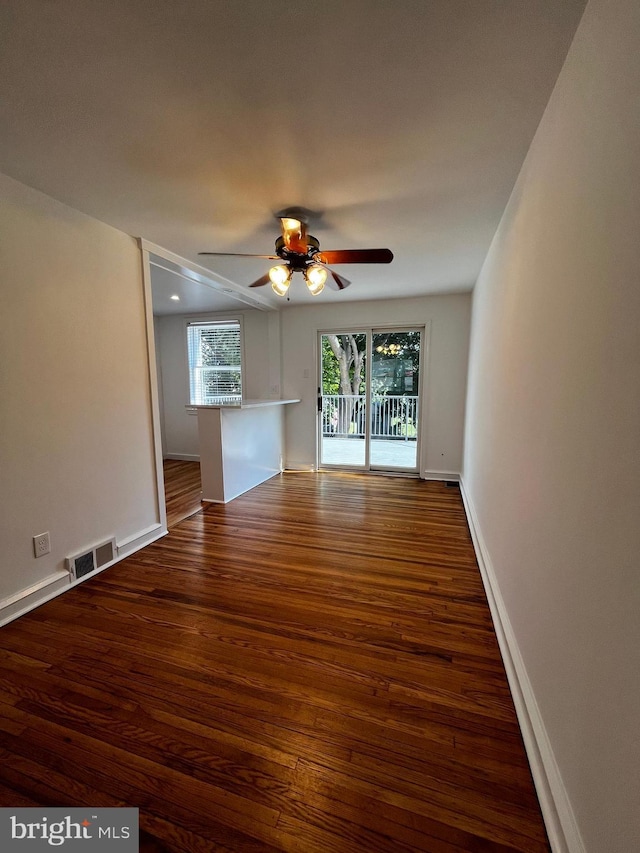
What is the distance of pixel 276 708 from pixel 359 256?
7.87 feet

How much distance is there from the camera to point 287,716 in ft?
4.18

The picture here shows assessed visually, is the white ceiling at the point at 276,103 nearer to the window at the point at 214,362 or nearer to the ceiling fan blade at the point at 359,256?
the ceiling fan blade at the point at 359,256

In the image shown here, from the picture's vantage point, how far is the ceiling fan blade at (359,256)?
2.10 m

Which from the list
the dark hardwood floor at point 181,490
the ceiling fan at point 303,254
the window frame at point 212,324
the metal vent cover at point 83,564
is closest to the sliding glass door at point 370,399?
the window frame at point 212,324

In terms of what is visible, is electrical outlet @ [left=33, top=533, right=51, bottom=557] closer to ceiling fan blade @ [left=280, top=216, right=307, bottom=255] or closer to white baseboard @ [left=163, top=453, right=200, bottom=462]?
ceiling fan blade @ [left=280, top=216, right=307, bottom=255]

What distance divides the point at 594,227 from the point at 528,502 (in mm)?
967

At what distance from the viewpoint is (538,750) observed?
3.47ft

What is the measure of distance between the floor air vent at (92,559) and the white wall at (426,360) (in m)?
2.86

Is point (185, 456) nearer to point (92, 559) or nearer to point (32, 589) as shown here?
point (92, 559)

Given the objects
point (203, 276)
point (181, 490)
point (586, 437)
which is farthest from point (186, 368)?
point (586, 437)

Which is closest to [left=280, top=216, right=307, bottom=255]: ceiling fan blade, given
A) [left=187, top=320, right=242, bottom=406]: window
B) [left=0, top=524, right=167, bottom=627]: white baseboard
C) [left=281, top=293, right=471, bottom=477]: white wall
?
[left=281, top=293, right=471, bottom=477]: white wall

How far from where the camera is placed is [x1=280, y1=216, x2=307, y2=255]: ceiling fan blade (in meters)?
2.11

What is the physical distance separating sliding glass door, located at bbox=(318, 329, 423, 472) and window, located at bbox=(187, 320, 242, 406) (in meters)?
1.39

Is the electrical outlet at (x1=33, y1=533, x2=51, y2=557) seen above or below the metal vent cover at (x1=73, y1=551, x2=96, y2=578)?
above
